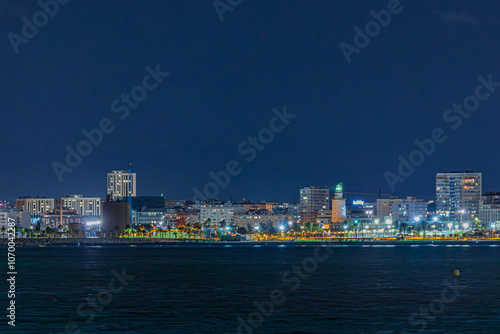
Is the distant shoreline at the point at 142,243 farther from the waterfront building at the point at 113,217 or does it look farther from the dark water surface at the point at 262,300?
the dark water surface at the point at 262,300

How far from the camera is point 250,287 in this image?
59688 millimetres

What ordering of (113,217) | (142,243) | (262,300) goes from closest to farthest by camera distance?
(262,300) → (142,243) → (113,217)

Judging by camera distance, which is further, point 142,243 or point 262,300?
point 142,243

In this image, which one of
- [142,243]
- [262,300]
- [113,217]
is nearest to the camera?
[262,300]

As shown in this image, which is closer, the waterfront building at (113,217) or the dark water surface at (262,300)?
the dark water surface at (262,300)

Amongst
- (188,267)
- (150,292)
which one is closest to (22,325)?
(150,292)

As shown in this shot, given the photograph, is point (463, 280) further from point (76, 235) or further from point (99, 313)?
point (76, 235)

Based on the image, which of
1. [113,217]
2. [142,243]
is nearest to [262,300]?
[142,243]

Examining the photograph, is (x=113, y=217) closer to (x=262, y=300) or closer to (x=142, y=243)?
(x=142, y=243)

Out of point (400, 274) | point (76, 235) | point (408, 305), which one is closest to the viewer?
point (408, 305)

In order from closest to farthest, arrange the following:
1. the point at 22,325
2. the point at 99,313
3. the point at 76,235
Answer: the point at 22,325 → the point at 99,313 → the point at 76,235

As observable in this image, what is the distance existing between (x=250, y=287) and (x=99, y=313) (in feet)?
57.2

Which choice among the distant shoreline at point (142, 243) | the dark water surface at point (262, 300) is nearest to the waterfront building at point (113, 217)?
the distant shoreline at point (142, 243)

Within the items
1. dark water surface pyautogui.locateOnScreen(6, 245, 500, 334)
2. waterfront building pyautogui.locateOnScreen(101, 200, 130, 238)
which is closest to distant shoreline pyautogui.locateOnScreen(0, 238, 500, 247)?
waterfront building pyautogui.locateOnScreen(101, 200, 130, 238)
